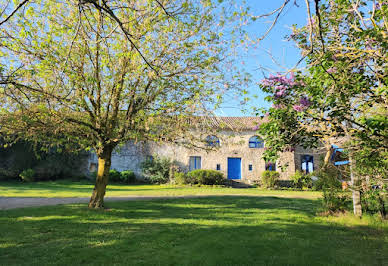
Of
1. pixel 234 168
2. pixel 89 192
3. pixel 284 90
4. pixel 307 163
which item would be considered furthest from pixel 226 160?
pixel 284 90

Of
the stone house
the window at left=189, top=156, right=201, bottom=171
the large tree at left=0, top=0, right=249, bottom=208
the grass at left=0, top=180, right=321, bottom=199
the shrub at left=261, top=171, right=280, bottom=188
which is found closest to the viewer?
the large tree at left=0, top=0, right=249, bottom=208

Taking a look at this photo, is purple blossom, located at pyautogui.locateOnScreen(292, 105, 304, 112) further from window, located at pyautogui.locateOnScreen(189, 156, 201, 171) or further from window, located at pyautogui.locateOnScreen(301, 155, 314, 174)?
window, located at pyautogui.locateOnScreen(301, 155, 314, 174)

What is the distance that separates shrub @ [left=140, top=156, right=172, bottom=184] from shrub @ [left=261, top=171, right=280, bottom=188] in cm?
864

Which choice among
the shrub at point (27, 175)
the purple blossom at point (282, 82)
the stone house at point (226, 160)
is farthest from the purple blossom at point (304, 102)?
the shrub at point (27, 175)

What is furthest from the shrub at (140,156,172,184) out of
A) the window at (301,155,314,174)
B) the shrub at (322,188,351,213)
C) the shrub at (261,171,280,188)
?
the shrub at (322,188,351,213)

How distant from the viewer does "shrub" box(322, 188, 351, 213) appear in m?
9.59

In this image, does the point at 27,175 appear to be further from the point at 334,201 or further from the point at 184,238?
Result: the point at 334,201

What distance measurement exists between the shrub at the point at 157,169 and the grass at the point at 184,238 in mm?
15535

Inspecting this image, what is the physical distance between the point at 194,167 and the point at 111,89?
18263 mm

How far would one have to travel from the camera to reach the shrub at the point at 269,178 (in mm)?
24359

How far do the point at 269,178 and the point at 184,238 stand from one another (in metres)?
19.2

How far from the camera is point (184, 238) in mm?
6453

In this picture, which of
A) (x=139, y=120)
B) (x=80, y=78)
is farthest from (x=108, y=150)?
(x=80, y=78)

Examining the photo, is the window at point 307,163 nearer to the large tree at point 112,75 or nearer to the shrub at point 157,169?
the shrub at point 157,169
